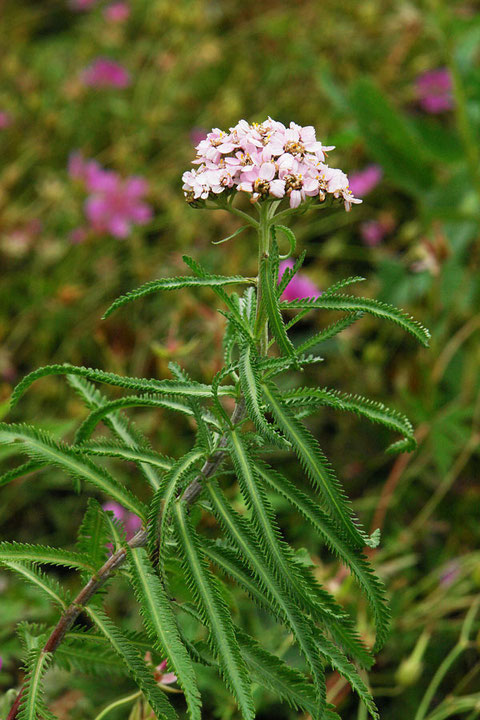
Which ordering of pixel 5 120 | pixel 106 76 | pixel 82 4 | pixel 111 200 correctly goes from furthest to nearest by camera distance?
pixel 82 4, pixel 106 76, pixel 5 120, pixel 111 200

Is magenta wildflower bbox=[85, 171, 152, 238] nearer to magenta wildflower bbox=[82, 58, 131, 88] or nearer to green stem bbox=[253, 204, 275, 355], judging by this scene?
magenta wildflower bbox=[82, 58, 131, 88]

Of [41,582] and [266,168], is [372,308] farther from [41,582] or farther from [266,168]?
[41,582]

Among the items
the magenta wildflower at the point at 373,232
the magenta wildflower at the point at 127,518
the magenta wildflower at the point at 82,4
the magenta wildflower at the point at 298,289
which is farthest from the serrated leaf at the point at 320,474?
the magenta wildflower at the point at 82,4

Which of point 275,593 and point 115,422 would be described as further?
point 115,422

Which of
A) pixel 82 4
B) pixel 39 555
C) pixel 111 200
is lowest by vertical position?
pixel 39 555

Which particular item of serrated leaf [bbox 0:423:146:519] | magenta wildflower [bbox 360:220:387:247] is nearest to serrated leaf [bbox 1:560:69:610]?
serrated leaf [bbox 0:423:146:519]

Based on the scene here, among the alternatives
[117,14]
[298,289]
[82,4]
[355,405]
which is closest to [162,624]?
[355,405]

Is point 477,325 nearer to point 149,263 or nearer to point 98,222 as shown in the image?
point 149,263
